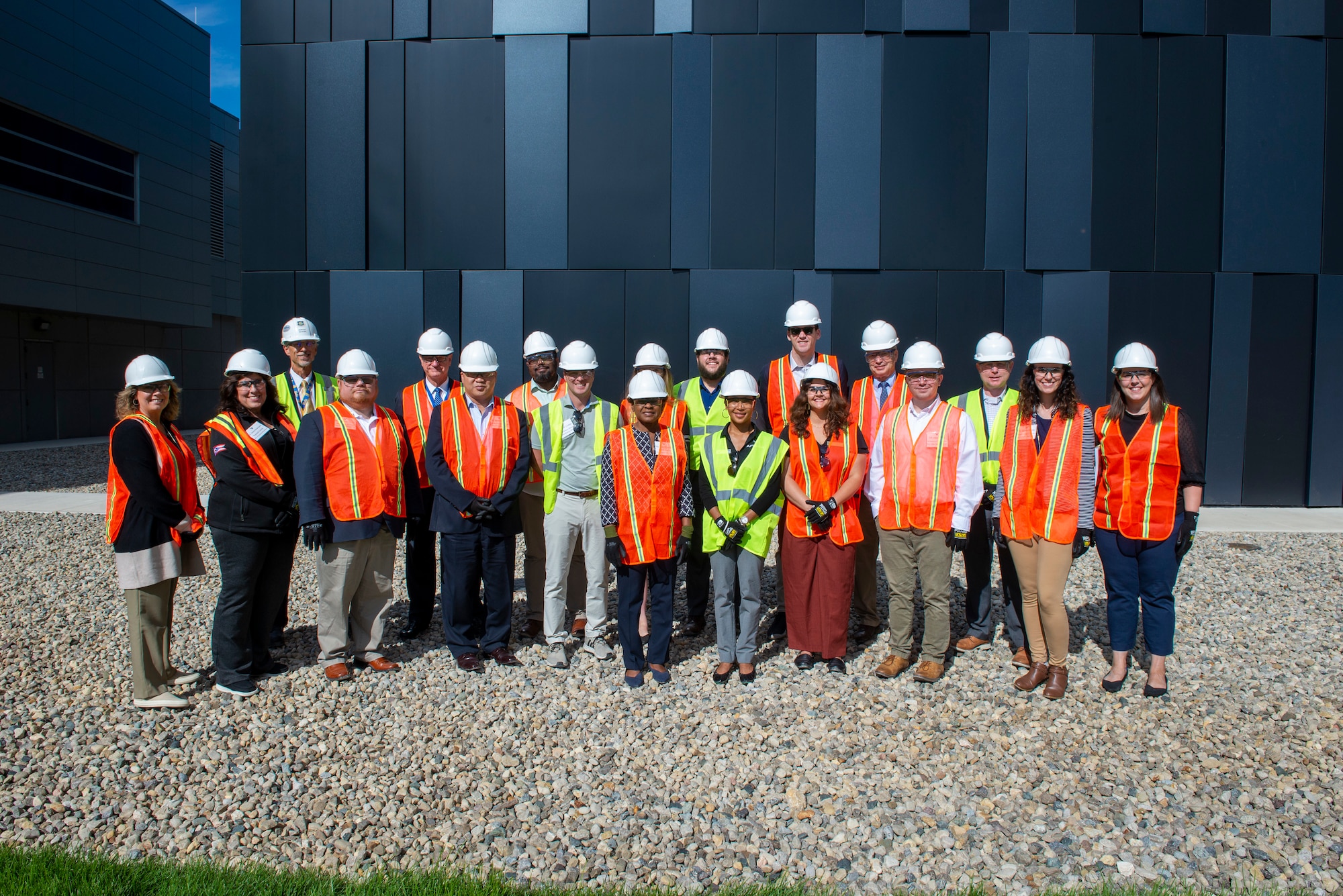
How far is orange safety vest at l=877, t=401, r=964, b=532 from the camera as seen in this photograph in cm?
432

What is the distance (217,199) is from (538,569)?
26.8 metres

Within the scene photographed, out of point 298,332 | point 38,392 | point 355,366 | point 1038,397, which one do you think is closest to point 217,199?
point 38,392

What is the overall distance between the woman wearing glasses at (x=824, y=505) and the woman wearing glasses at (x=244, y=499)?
2.97 m

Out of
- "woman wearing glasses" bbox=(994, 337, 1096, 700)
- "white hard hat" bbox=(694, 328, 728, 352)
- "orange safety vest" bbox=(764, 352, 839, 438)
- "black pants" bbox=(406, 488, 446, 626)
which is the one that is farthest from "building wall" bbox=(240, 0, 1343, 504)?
"woman wearing glasses" bbox=(994, 337, 1096, 700)

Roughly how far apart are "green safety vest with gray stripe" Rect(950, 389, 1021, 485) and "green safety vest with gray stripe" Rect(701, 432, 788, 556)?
1.21m

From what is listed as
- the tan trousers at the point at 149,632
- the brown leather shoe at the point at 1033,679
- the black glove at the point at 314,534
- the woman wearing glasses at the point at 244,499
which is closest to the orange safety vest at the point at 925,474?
the brown leather shoe at the point at 1033,679

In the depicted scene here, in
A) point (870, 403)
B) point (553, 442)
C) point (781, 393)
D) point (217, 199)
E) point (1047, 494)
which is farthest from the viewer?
point (217, 199)

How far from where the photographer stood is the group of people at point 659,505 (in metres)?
4.09

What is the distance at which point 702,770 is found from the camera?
3.54 meters

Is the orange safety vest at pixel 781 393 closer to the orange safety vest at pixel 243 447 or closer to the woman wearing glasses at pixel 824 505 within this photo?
the woman wearing glasses at pixel 824 505

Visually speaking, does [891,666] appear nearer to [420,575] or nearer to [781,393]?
[781,393]

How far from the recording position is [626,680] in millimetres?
4500

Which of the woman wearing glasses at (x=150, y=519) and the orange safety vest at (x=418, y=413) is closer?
the woman wearing glasses at (x=150, y=519)

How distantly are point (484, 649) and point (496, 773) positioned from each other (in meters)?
1.43
